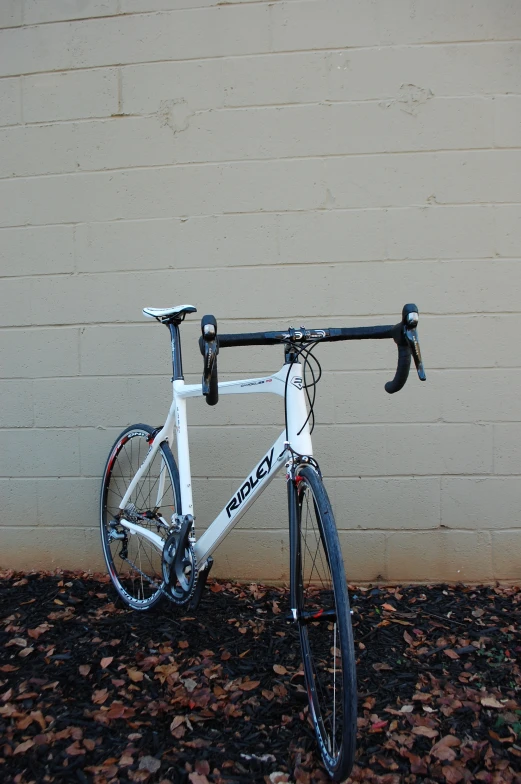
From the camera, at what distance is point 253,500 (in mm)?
2264

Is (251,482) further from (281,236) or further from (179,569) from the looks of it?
(281,236)

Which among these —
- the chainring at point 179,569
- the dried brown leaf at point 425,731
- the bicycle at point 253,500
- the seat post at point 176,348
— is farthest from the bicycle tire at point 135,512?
the dried brown leaf at point 425,731

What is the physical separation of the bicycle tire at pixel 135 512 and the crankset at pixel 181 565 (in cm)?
23

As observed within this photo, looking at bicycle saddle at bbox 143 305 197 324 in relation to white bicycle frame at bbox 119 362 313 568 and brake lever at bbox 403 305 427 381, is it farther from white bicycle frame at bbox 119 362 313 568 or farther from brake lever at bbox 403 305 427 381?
brake lever at bbox 403 305 427 381

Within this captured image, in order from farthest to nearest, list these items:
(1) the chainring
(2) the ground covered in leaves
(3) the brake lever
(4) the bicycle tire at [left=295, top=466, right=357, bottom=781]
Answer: (1) the chainring
(2) the ground covered in leaves
(3) the brake lever
(4) the bicycle tire at [left=295, top=466, right=357, bottom=781]

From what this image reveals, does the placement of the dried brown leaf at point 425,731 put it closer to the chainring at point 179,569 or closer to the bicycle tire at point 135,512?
the chainring at point 179,569

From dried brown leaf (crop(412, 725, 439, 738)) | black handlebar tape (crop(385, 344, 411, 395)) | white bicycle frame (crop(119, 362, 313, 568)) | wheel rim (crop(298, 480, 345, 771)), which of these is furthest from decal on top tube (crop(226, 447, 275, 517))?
dried brown leaf (crop(412, 725, 439, 738))

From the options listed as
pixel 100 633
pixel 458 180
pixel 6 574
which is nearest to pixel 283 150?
pixel 458 180

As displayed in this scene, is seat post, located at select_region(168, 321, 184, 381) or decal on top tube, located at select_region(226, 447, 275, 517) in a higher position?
seat post, located at select_region(168, 321, 184, 381)

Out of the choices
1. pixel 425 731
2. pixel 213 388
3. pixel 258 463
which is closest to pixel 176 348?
pixel 258 463

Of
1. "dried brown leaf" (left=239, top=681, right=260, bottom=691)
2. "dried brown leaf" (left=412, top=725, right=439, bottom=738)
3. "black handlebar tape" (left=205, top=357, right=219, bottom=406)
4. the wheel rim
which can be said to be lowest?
"dried brown leaf" (left=412, top=725, right=439, bottom=738)

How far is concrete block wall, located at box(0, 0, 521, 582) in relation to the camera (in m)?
2.90

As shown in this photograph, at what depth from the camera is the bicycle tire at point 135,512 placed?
2871 mm

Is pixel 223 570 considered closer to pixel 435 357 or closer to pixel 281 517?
pixel 281 517
